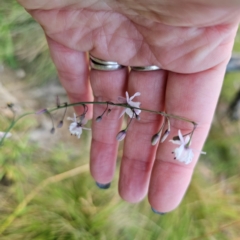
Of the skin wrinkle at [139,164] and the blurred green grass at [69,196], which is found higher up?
the skin wrinkle at [139,164]

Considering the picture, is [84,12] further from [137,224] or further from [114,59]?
[137,224]

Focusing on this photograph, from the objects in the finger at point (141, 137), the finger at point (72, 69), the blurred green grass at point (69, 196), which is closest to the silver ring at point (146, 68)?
the finger at point (141, 137)

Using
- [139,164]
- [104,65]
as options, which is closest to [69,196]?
[139,164]

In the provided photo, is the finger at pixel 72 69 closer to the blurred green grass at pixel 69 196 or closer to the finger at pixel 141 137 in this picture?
the finger at pixel 141 137

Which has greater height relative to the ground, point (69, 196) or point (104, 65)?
point (104, 65)

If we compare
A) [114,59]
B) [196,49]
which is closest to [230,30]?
[196,49]

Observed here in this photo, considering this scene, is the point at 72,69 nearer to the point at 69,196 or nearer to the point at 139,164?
the point at 139,164
